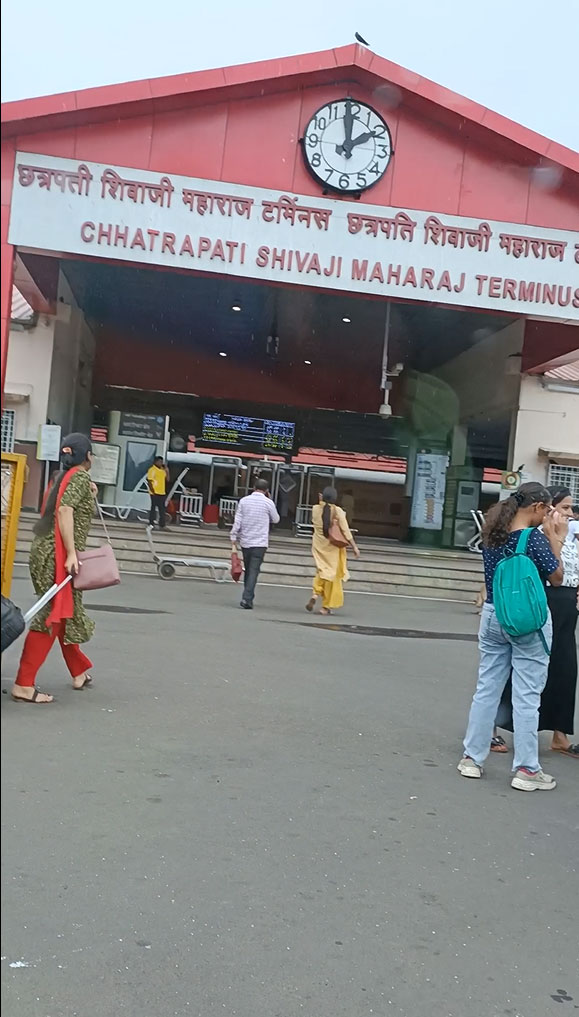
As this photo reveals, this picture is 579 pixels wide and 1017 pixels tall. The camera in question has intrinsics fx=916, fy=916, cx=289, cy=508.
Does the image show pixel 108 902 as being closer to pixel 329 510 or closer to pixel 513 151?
pixel 513 151

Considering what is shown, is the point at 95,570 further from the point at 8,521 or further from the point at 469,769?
the point at 8,521

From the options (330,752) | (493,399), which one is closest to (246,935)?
(330,752)

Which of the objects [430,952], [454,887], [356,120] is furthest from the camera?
[356,120]

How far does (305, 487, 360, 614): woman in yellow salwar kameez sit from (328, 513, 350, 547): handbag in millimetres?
29

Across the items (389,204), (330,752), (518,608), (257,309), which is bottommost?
(330,752)

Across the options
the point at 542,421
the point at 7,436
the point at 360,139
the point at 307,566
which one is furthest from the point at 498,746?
the point at 542,421

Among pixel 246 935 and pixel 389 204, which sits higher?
pixel 389 204

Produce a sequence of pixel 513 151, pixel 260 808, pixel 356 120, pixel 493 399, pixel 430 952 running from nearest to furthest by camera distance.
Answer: pixel 430 952
pixel 260 808
pixel 513 151
pixel 356 120
pixel 493 399

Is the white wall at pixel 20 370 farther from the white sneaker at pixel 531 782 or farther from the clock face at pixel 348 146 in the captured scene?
the white sneaker at pixel 531 782

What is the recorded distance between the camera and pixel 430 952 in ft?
9.61

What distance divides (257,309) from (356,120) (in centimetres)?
1265

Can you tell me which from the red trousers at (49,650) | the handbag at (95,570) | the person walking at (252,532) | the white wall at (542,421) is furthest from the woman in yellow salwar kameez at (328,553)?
the white wall at (542,421)

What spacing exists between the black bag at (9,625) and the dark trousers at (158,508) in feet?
53.3

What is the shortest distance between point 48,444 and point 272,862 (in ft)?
7.95
